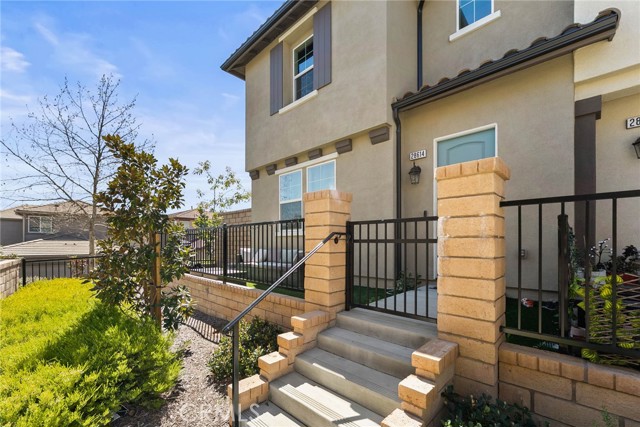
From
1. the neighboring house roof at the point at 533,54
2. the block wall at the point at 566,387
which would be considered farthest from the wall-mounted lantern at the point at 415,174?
the block wall at the point at 566,387

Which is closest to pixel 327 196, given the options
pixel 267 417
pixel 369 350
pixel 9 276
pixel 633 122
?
pixel 369 350

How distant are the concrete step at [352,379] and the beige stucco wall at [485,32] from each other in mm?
5481

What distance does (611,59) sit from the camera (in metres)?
3.76

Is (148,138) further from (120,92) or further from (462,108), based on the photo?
A: (462,108)

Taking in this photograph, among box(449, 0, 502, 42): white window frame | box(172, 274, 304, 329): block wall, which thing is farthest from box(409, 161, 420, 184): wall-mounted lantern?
box(172, 274, 304, 329): block wall

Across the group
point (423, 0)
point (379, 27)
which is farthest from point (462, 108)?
point (423, 0)

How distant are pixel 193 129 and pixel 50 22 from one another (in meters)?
6.75

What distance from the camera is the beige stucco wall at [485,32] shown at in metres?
4.57

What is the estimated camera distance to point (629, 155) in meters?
4.07

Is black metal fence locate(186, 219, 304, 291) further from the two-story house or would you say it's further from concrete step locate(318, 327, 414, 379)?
the two-story house

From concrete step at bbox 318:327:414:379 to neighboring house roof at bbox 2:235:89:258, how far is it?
1875 cm

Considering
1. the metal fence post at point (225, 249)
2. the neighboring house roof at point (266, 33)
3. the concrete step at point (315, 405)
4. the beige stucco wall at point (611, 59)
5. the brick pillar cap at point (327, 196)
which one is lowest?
the concrete step at point (315, 405)

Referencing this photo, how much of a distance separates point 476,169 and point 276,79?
22.5ft

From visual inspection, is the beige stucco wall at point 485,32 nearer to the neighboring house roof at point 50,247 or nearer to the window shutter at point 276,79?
the window shutter at point 276,79
